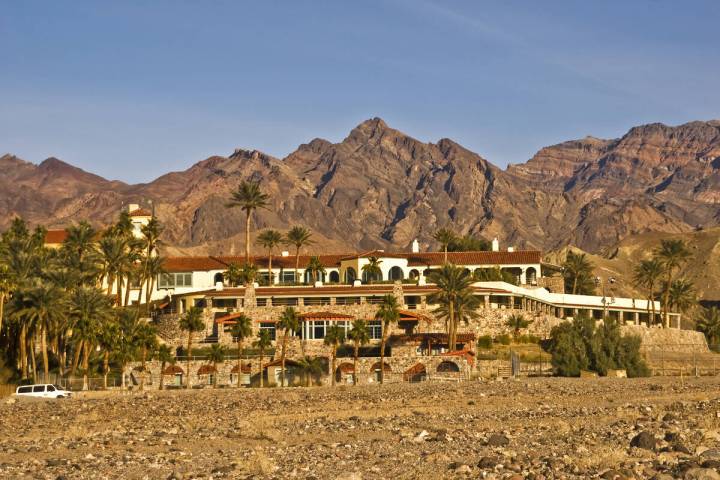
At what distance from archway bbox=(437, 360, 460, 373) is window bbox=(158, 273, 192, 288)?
1556 inches

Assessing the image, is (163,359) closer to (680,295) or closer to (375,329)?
(375,329)

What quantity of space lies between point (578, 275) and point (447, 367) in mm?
45714

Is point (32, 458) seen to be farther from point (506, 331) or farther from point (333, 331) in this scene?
point (506, 331)

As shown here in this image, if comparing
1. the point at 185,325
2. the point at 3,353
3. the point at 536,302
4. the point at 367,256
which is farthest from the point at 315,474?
the point at 367,256

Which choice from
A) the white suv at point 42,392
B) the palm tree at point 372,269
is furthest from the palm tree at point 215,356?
the palm tree at point 372,269

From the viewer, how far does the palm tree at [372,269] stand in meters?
110

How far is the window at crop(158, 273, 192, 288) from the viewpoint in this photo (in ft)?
375

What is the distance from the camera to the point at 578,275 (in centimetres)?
12381

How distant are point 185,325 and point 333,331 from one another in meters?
12.4

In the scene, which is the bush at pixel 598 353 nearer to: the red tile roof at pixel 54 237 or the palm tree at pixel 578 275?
the palm tree at pixel 578 275

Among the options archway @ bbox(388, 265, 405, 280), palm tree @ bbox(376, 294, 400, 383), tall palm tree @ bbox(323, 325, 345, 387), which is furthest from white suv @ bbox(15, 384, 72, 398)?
archway @ bbox(388, 265, 405, 280)

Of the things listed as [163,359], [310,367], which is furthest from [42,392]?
[310,367]

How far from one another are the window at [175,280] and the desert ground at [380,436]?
192 ft

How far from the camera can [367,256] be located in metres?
113
